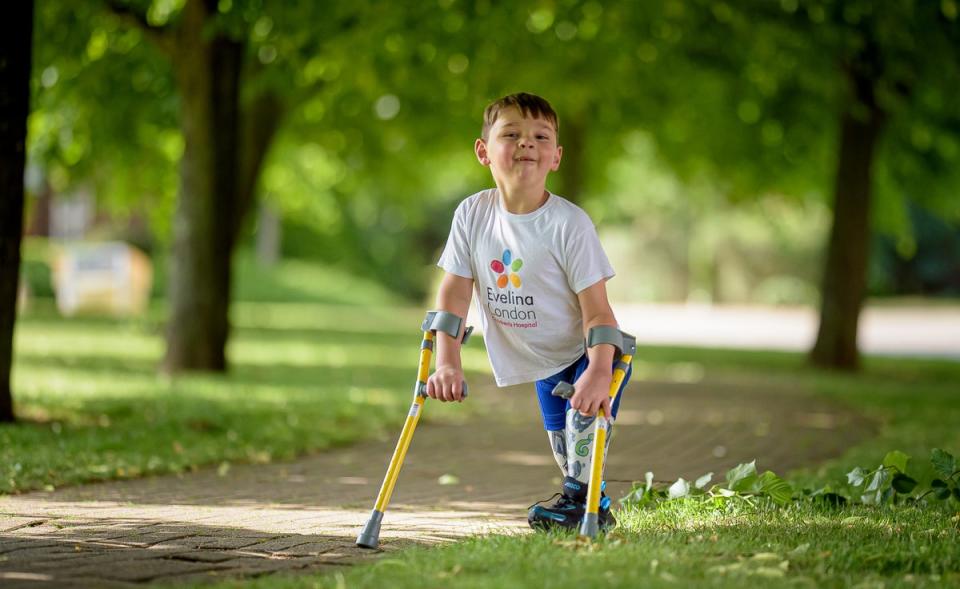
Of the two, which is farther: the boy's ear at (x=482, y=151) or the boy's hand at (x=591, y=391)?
the boy's ear at (x=482, y=151)

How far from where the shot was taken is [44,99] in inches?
573

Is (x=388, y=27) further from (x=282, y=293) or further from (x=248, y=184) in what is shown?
(x=282, y=293)

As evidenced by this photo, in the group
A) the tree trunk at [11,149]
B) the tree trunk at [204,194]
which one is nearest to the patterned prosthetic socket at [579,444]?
the tree trunk at [11,149]

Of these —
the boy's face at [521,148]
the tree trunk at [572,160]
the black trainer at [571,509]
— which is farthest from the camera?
the tree trunk at [572,160]

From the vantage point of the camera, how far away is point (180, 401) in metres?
10.7


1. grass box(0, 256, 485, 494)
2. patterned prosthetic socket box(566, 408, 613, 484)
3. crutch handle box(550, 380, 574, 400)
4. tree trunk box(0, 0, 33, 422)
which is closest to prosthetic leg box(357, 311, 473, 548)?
crutch handle box(550, 380, 574, 400)

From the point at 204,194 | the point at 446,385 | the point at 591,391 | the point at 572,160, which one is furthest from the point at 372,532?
the point at 572,160

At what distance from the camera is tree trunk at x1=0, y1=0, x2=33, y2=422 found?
8508mm

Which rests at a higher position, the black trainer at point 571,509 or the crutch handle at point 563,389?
the crutch handle at point 563,389

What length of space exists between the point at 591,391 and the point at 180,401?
6817 millimetres

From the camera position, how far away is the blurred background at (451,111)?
40.1ft

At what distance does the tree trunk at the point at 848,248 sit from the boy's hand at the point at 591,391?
13.5 meters

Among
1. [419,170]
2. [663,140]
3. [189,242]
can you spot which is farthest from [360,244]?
[189,242]

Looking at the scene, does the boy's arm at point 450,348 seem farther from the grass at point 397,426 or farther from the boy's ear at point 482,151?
the grass at point 397,426
